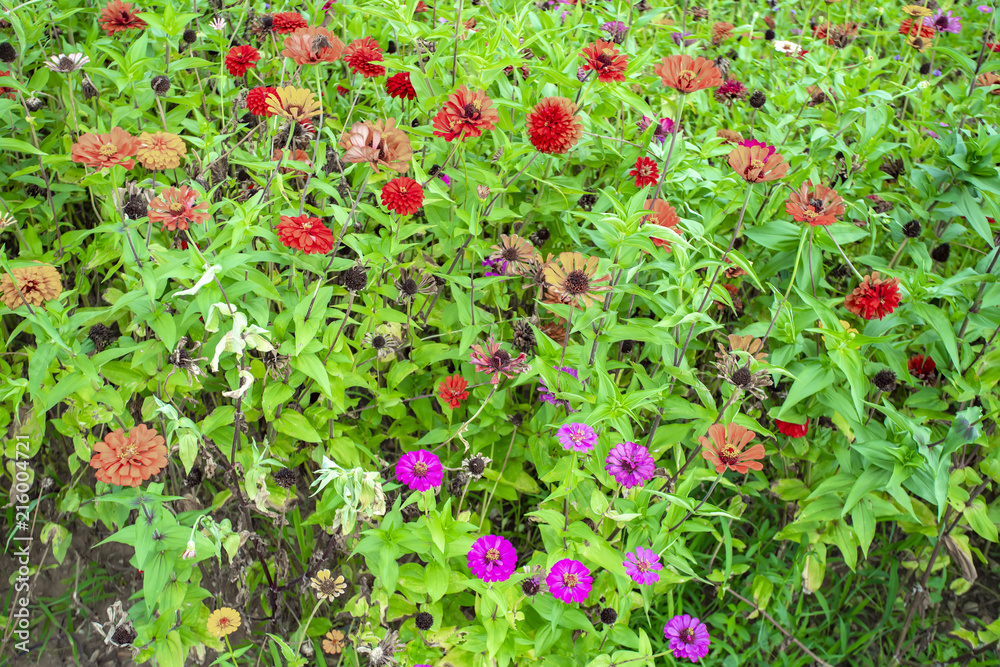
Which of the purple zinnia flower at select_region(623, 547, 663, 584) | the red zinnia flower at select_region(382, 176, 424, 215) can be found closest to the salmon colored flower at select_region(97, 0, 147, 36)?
the red zinnia flower at select_region(382, 176, 424, 215)

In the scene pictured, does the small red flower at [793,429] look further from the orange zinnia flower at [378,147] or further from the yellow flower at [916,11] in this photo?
the yellow flower at [916,11]

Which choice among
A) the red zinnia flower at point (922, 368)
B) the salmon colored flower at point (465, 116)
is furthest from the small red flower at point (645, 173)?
the red zinnia flower at point (922, 368)

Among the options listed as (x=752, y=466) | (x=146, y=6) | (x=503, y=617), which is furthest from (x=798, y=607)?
(x=146, y=6)

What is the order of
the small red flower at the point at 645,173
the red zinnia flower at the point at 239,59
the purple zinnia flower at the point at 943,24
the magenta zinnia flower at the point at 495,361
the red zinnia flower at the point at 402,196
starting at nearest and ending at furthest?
the red zinnia flower at the point at 402,196 < the magenta zinnia flower at the point at 495,361 < the small red flower at the point at 645,173 < the red zinnia flower at the point at 239,59 < the purple zinnia flower at the point at 943,24

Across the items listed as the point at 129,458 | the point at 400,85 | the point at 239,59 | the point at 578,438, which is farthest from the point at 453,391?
the point at 239,59

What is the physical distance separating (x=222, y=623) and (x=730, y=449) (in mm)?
1327

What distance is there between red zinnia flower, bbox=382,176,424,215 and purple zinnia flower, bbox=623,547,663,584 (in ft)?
3.23

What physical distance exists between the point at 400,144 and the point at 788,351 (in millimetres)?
1079

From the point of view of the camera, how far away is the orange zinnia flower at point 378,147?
1.50 meters

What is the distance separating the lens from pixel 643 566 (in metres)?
1.63

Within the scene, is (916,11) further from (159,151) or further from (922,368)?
(159,151)

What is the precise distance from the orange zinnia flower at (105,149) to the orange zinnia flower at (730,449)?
145 centimetres

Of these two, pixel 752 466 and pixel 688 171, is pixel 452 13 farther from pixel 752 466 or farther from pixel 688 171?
pixel 752 466

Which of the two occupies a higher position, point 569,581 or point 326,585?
point 569,581
